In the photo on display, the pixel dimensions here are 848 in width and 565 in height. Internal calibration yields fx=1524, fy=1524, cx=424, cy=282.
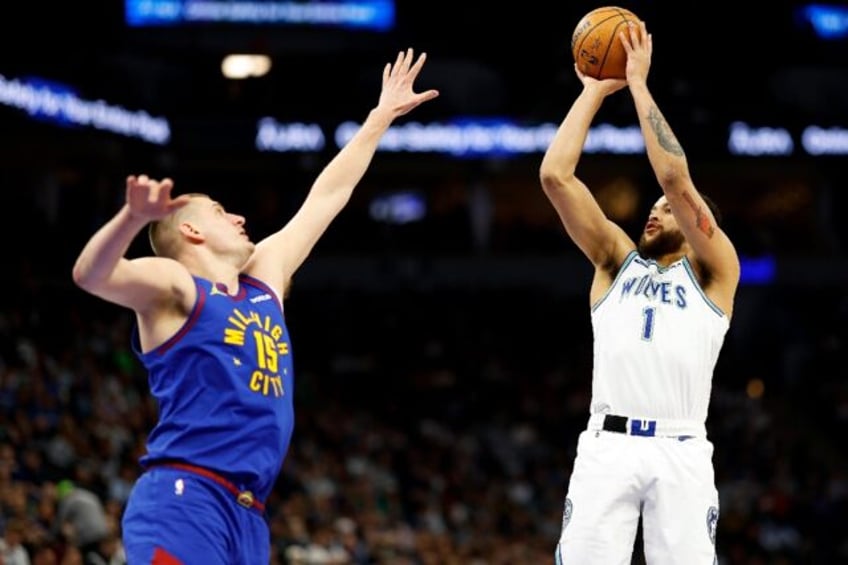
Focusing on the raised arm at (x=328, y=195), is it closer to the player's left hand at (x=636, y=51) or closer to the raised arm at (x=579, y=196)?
the raised arm at (x=579, y=196)

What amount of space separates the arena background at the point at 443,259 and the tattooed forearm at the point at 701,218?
1128cm

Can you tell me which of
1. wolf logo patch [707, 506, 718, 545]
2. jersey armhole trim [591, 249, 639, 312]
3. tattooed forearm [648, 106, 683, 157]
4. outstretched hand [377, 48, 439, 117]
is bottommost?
wolf logo patch [707, 506, 718, 545]

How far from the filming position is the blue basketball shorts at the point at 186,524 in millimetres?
5371

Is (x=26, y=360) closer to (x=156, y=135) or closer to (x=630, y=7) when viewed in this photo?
(x=156, y=135)

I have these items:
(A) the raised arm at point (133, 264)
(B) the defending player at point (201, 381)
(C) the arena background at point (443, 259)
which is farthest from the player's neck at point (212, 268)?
(C) the arena background at point (443, 259)

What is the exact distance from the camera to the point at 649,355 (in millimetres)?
6941

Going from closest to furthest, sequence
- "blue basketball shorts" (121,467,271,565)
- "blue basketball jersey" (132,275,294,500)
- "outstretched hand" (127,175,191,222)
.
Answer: "outstretched hand" (127,175,191,222)
"blue basketball shorts" (121,467,271,565)
"blue basketball jersey" (132,275,294,500)

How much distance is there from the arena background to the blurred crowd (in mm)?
54

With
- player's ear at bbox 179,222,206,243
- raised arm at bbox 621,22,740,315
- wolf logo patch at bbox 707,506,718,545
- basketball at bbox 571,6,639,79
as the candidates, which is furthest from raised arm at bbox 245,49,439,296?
wolf logo patch at bbox 707,506,718,545

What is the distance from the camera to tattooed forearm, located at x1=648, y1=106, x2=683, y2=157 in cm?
704

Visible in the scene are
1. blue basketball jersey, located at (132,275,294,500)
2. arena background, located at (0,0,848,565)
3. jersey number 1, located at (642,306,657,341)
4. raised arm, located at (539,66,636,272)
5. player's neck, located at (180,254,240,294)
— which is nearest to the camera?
blue basketball jersey, located at (132,275,294,500)

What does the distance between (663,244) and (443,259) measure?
21.2 meters

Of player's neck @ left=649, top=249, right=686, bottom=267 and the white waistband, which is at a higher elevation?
player's neck @ left=649, top=249, right=686, bottom=267

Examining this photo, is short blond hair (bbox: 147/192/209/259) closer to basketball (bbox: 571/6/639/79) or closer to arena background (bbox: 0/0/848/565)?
basketball (bbox: 571/6/639/79)
